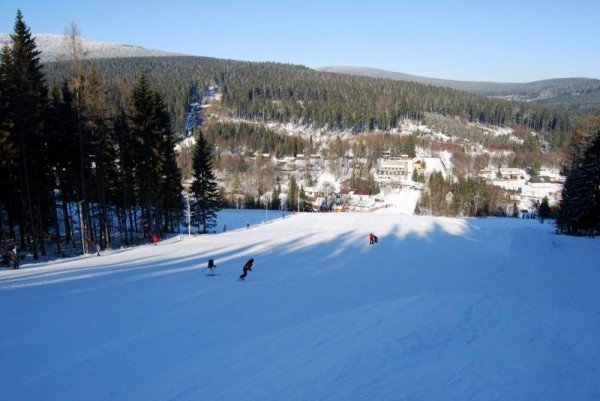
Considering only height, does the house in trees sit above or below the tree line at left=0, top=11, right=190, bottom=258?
below

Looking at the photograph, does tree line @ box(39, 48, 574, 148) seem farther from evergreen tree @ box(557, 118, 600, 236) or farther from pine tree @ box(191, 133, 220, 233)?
evergreen tree @ box(557, 118, 600, 236)

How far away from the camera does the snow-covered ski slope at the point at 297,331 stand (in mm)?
8539

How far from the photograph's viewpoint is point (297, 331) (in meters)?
11.2

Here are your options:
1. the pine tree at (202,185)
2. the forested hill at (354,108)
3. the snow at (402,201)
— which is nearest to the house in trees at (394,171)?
the snow at (402,201)

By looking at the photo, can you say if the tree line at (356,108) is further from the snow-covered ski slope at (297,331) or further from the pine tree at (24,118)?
the snow-covered ski slope at (297,331)

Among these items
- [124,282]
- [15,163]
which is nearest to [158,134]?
[15,163]

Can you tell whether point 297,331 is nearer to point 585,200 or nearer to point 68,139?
point 68,139

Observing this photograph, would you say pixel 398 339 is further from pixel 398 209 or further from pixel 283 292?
pixel 398 209

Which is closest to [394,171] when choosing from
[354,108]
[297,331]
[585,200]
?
[354,108]

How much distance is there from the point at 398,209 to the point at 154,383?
8169 cm

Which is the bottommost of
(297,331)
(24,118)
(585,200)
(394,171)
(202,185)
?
(394,171)

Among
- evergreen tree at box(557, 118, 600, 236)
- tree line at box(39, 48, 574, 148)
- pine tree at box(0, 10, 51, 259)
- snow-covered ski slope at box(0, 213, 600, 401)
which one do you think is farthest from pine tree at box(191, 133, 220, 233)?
tree line at box(39, 48, 574, 148)

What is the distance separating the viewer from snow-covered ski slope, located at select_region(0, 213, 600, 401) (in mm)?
8539

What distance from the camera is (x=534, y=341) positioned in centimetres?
1138
